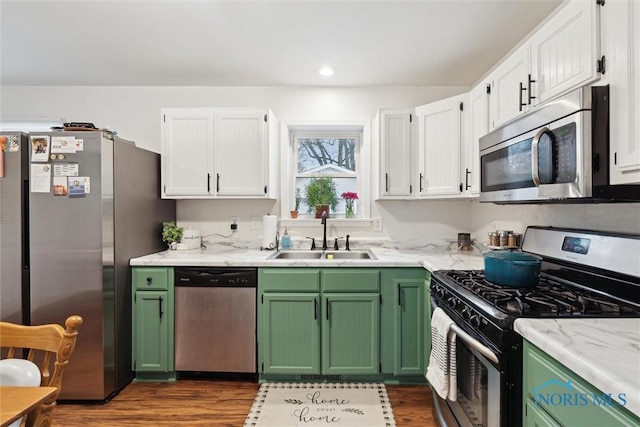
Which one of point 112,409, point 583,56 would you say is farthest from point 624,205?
point 112,409

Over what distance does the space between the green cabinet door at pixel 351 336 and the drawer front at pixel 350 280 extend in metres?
0.05

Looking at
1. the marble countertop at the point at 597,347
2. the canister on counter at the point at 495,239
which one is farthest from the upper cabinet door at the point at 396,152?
the marble countertop at the point at 597,347

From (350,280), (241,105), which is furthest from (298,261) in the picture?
(241,105)

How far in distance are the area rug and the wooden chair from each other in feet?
3.88

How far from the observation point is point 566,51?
1.36 metres

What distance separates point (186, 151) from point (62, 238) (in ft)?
3.48

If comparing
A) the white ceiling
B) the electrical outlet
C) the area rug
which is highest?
the white ceiling

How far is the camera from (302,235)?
119 inches

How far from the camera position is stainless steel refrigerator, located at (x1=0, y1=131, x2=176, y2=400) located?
6.82ft

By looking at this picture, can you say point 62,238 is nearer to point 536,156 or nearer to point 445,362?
point 445,362

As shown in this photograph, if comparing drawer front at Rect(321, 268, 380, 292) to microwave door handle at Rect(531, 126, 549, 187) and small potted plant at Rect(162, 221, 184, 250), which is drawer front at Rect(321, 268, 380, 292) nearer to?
microwave door handle at Rect(531, 126, 549, 187)

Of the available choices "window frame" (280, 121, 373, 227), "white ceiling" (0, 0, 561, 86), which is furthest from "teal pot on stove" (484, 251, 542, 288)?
"window frame" (280, 121, 373, 227)

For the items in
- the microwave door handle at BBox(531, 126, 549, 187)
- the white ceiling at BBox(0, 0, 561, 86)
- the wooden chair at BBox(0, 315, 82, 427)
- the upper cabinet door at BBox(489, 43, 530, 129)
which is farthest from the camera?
the white ceiling at BBox(0, 0, 561, 86)

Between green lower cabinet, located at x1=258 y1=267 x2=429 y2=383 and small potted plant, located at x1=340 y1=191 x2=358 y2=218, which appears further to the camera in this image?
small potted plant, located at x1=340 y1=191 x2=358 y2=218
